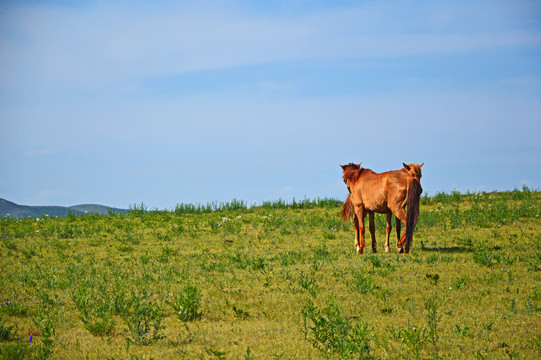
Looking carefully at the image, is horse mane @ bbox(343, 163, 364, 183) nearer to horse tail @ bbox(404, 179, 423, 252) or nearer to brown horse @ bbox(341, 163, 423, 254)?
Answer: brown horse @ bbox(341, 163, 423, 254)

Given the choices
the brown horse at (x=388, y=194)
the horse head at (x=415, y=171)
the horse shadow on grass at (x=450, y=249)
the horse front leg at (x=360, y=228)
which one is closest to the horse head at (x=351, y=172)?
the brown horse at (x=388, y=194)

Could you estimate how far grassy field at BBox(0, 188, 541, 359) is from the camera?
768 cm

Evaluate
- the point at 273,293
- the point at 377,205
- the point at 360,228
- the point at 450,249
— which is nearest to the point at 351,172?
the point at 377,205

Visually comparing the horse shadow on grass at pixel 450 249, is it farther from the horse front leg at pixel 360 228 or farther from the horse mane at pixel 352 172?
the horse mane at pixel 352 172

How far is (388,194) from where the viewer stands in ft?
46.5

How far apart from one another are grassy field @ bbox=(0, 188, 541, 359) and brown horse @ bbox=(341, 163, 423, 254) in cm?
93

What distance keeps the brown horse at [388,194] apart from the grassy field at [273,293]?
930 millimetres

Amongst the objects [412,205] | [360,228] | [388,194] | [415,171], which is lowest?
[360,228]

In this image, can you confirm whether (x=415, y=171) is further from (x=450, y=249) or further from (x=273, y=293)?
(x=273, y=293)

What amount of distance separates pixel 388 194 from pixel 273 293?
513 centimetres

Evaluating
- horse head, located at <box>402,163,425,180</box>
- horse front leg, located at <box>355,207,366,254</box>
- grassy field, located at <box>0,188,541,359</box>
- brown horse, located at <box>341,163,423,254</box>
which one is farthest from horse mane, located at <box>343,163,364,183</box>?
grassy field, located at <box>0,188,541,359</box>

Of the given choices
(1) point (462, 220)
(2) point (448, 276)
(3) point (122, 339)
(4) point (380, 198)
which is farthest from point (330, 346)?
(1) point (462, 220)

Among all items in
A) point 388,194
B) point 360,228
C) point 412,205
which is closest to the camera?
point 412,205

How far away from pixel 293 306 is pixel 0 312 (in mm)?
5556
